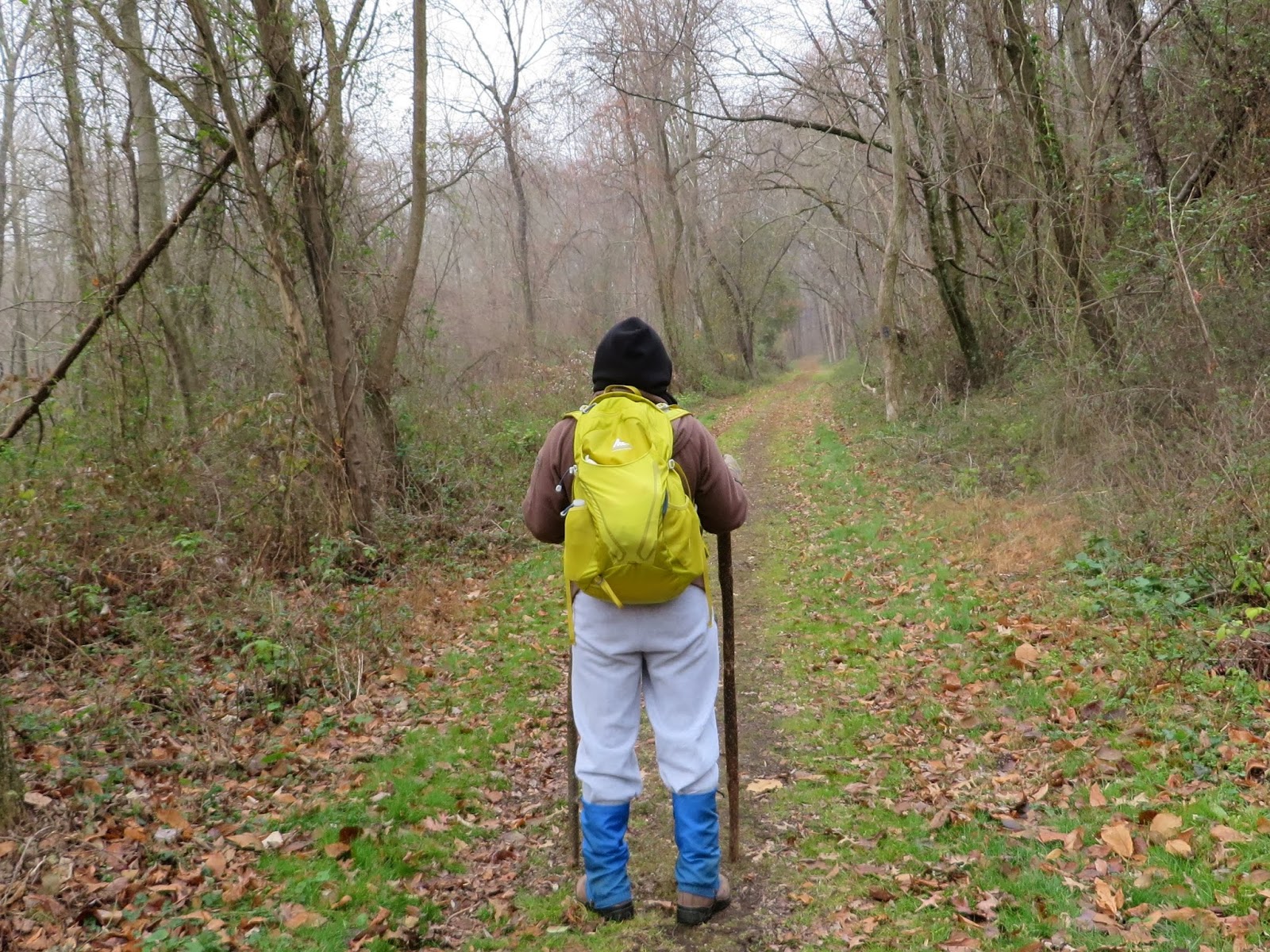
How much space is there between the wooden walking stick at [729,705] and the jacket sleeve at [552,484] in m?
0.91

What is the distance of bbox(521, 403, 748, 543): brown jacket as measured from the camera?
3572 millimetres

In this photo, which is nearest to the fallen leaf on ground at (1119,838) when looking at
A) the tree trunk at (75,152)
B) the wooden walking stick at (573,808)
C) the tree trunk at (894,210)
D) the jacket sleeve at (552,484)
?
the wooden walking stick at (573,808)

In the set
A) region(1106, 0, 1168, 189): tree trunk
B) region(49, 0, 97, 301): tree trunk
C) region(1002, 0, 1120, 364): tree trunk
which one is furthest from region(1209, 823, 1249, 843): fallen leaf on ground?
region(49, 0, 97, 301): tree trunk

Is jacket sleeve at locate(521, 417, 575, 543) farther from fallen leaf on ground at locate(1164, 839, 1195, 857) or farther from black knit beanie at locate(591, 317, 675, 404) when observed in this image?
fallen leaf on ground at locate(1164, 839, 1195, 857)

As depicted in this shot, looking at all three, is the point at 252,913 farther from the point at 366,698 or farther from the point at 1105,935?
the point at 1105,935

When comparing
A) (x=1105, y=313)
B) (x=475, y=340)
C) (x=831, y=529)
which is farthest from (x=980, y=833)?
(x=475, y=340)

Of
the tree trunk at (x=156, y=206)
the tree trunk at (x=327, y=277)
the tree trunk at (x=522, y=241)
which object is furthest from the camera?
the tree trunk at (x=522, y=241)

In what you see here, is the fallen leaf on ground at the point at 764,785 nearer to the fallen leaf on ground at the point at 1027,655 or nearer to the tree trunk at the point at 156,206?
the fallen leaf on ground at the point at 1027,655

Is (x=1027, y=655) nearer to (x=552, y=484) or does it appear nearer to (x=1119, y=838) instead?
(x=1119, y=838)

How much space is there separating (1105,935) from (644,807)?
2.33 metres

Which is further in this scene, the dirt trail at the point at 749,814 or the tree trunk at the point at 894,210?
the tree trunk at the point at 894,210

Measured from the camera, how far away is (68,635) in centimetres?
717

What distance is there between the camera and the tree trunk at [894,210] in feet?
50.4

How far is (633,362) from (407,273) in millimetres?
8902
